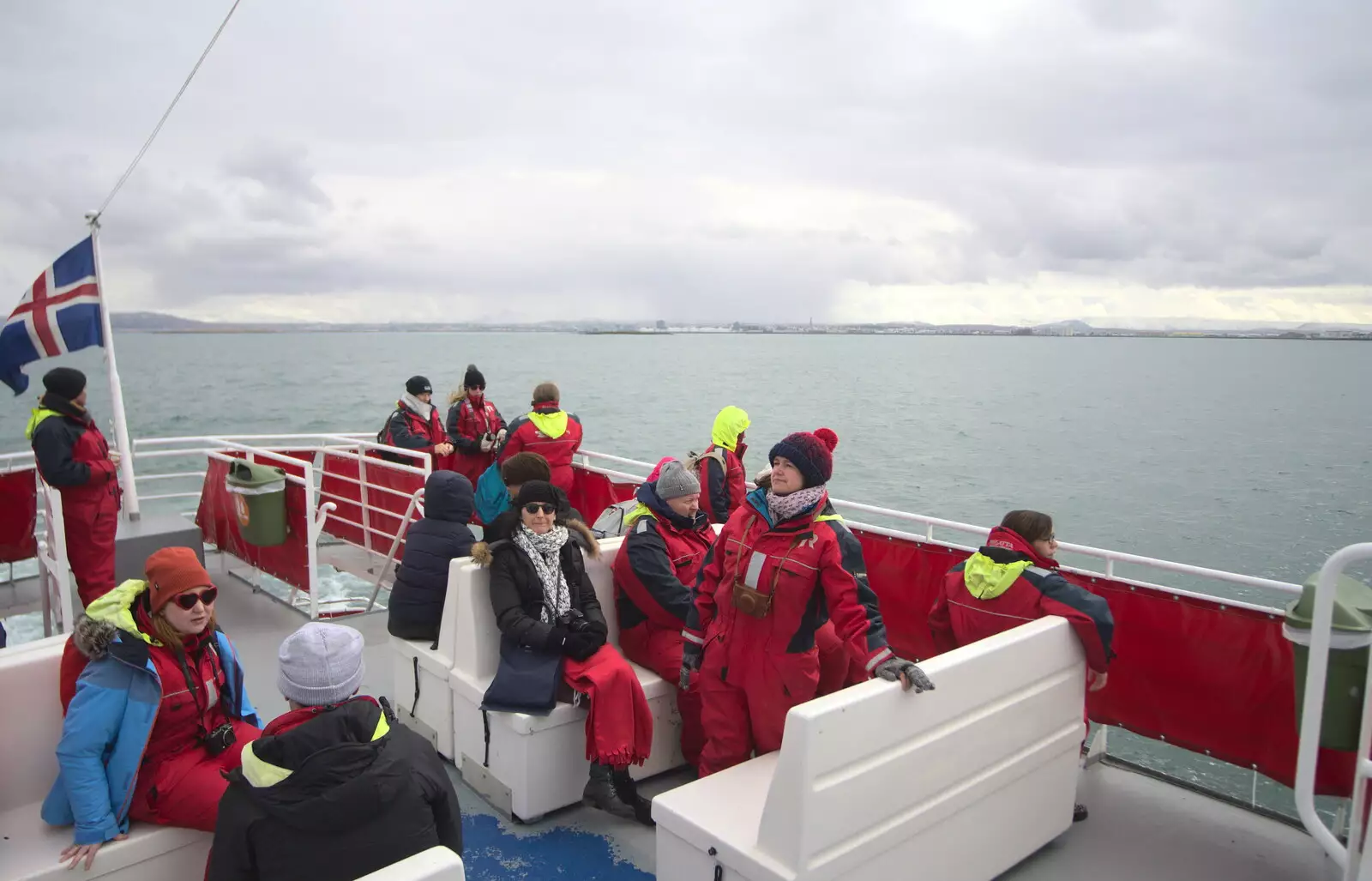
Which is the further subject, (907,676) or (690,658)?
(690,658)

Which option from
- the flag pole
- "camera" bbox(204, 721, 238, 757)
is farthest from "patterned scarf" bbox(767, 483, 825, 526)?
the flag pole

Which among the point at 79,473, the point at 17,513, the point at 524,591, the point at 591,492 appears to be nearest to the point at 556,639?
the point at 524,591

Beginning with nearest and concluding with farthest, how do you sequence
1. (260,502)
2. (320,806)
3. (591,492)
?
(320,806)
(260,502)
(591,492)

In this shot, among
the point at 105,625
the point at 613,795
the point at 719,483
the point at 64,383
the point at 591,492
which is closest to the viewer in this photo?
the point at 105,625

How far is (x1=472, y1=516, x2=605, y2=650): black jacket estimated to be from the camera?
358 cm

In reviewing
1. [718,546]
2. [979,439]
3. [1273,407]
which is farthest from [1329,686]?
[1273,407]

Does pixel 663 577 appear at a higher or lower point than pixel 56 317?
lower

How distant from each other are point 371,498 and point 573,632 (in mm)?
4418

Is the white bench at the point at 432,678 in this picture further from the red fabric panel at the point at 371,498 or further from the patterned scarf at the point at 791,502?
the red fabric panel at the point at 371,498

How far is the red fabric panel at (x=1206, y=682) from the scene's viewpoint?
354 cm

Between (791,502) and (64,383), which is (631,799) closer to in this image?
(791,502)

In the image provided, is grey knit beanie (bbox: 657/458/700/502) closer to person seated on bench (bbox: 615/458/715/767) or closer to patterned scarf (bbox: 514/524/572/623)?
person seated on bench (bbox: 615/458/715/767)

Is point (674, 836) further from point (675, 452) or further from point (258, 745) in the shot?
point (675, 452)

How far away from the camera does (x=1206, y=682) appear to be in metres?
3.75
